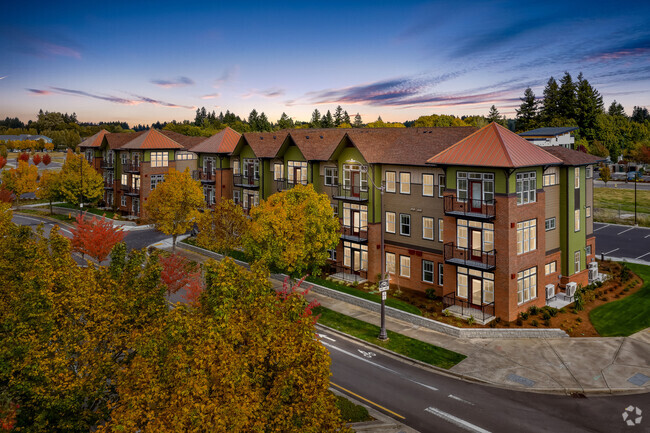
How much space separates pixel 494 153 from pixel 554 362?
13304 mm

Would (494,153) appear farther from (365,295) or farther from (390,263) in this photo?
(365,295)

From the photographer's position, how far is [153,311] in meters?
15.1

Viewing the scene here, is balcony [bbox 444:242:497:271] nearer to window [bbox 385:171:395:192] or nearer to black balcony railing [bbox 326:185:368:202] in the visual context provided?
window [bbox 385:171:395:192]

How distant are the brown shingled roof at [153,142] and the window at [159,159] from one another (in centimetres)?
119

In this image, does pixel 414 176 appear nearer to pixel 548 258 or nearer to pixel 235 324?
pixel 548 258

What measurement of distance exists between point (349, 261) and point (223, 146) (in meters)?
25.4

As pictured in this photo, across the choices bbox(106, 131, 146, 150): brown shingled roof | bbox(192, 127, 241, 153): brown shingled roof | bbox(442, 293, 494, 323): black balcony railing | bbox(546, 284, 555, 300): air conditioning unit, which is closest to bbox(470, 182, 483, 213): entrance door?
bbox(442, 293, 494, 323): black balcony railing

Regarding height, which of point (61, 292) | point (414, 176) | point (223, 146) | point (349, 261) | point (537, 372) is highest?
point (223, 146)

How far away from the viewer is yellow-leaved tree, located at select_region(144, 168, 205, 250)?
47906mm

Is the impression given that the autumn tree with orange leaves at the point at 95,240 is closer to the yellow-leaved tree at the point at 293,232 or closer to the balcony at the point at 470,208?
the yellow-leaved tree at the point at 293,232

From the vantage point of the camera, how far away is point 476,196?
3231 cm

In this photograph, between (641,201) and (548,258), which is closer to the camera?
(548,258)

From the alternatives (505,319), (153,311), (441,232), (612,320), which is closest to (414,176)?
(441,232)

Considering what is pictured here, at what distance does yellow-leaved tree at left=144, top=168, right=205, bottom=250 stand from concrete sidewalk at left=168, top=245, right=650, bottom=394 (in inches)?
1065
